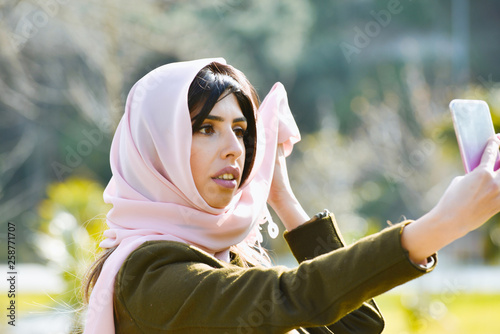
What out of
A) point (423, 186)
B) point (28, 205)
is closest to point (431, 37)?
point (423, 186)

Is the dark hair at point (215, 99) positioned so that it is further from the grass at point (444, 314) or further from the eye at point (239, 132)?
the grass at point (444, 314)

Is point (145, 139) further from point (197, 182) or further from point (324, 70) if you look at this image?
point (324, 70)

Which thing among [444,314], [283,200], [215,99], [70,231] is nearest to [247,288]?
[215,99]

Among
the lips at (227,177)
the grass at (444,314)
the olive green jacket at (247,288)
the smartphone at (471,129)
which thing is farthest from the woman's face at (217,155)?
the grass at (444,314)

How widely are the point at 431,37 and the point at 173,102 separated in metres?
16.4

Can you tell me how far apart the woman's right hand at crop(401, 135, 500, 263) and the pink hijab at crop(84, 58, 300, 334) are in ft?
1.97

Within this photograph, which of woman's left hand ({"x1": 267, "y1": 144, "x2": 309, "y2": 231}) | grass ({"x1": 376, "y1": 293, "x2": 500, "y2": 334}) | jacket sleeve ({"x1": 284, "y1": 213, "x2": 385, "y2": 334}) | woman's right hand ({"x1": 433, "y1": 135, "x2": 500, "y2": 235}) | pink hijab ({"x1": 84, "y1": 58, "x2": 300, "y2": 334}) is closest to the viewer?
woman's right hand ({"x1": 433, "y1": 135, "x2": 500, "y2": 235})

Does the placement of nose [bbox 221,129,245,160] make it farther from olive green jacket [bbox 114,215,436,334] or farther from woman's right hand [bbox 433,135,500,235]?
woman's right hand [bbox 433,135,500,235]

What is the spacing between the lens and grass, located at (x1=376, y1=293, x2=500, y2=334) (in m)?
6.40

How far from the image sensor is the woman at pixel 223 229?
1.18 meters

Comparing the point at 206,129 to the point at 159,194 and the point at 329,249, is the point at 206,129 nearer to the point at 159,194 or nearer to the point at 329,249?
the point at 159,194

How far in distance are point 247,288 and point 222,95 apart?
0.55 meters

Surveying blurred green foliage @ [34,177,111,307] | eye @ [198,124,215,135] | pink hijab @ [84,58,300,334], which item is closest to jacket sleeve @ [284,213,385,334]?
pink hijab @ [84,58,300,334]

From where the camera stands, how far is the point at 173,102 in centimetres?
163
